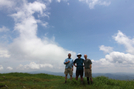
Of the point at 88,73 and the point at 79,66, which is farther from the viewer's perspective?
the point at 79,66

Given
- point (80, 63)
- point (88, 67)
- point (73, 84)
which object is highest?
point (80, 63)

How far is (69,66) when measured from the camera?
8.47m

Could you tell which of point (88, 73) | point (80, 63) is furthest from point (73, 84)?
point (80, 63)

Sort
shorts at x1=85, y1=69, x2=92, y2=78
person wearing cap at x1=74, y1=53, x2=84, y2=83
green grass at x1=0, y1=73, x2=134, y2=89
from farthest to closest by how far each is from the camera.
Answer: person wearing cap at x1=74, y1=53, x2=84, y2=83
shorts at x1=85, y1=69, x2=92, y2=78
green grass at x1=0, y1=73, x2=134, y2=89

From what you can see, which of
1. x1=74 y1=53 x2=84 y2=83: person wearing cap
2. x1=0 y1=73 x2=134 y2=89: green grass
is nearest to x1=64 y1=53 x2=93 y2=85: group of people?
x1=74 y1=53 x2=84 y2=83: person wearing cap

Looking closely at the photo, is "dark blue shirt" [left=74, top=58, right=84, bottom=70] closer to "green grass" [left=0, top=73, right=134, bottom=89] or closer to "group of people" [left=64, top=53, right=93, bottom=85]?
Answer: "group of people" [left=64, top=53, right=93, bottom=85]

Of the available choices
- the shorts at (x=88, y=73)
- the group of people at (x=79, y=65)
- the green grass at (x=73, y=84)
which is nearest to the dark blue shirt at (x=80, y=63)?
the group of people at (x=79, y=65)

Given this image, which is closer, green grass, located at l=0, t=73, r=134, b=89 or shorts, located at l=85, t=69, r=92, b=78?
green grass, located at l=0, t=73, r=134, b=89

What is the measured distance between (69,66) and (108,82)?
3819 millimetres

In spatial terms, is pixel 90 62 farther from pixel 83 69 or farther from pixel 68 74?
pixel 68 74

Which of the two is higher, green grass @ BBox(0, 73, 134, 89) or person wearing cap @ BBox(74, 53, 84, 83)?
person wearing cap @ BBox(74, 53, 84, 83)

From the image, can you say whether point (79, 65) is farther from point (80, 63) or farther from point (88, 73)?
point (88, 73)

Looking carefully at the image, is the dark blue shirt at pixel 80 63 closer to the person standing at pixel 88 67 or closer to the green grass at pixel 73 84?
the person standing at pixel 88 67

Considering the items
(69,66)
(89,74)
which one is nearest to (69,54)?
(69,66)
